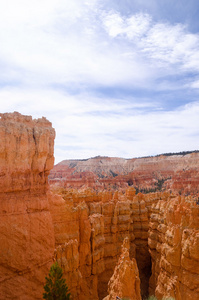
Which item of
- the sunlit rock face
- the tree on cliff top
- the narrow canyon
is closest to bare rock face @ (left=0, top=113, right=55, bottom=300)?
the narrow canyon

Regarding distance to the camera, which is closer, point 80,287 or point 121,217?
point 80,287

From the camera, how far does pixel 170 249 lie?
12047 mm

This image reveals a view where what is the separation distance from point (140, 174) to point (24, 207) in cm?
7360

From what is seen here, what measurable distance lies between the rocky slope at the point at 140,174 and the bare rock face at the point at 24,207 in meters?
51.9

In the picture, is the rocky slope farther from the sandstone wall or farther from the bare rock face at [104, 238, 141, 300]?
the bare rock face at [104, 238, 141, 300]

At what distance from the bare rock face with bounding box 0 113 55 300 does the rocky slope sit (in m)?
51.9

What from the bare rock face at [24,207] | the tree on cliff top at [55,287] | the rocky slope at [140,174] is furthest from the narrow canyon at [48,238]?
the rocky slope at [140,174]

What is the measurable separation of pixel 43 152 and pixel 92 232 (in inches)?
220

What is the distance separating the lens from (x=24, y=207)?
30.7 feet

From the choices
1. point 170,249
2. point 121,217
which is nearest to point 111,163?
point 121,217

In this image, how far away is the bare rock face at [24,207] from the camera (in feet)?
28.7

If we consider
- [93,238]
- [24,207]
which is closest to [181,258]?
[93,238]

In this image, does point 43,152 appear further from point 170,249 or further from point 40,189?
point 170,249

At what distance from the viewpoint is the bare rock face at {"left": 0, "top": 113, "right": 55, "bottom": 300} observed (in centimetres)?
873
